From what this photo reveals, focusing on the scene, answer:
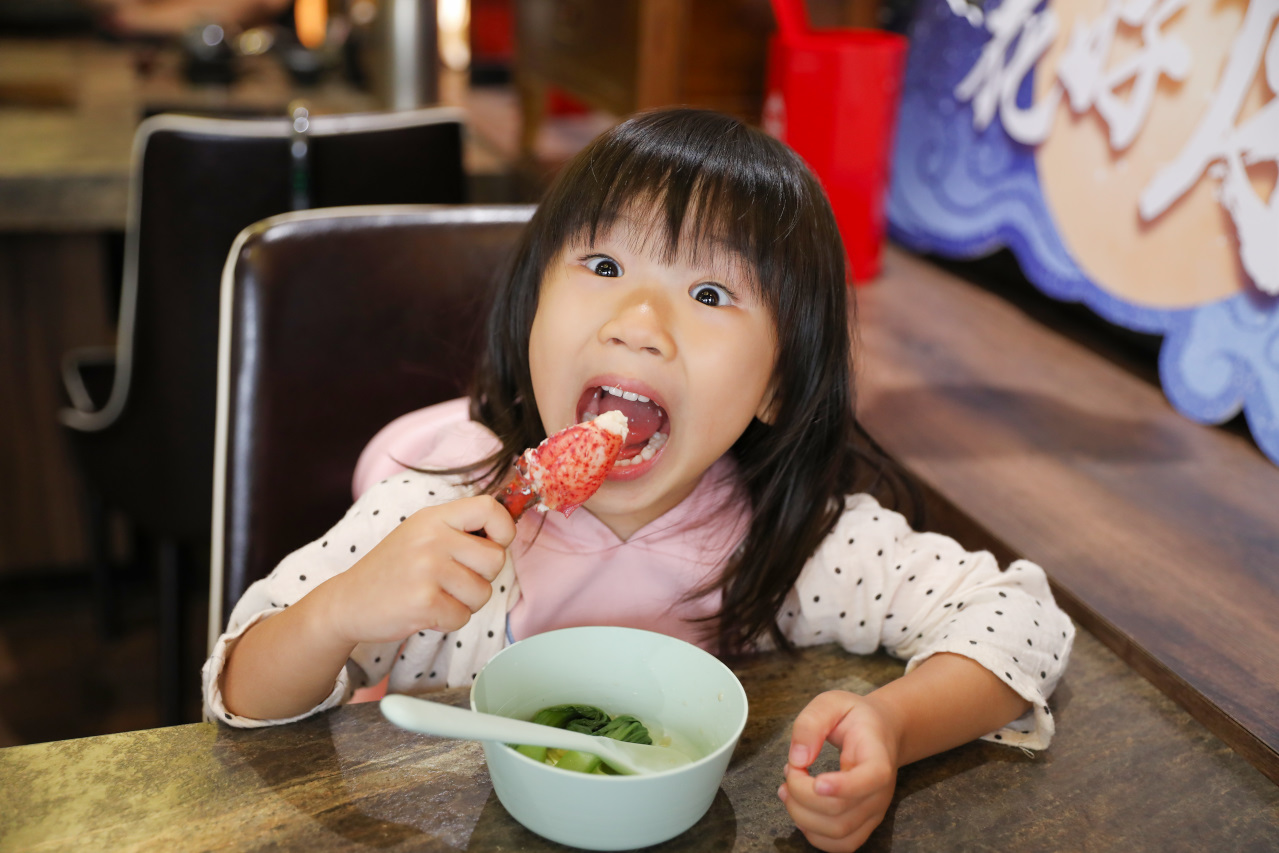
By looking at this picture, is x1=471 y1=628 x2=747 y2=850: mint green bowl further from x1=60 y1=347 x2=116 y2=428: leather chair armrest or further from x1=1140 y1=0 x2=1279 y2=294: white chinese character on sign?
x1=60 y1=347 x2=116 y2=428: leather chair armrest

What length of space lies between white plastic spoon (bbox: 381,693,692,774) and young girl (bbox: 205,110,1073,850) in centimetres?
9

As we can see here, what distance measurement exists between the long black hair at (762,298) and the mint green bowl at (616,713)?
0.71ft

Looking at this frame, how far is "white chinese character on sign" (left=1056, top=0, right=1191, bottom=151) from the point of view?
134 centimetres

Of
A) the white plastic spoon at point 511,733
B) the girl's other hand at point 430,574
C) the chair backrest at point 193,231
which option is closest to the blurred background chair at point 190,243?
the chair backrest at point 193,231

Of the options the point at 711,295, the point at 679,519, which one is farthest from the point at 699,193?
the point at 679,519

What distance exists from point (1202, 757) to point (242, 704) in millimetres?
699

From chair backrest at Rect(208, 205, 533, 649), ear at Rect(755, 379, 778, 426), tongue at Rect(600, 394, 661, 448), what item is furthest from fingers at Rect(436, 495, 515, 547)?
chair backrest at Rect(208, 205, 533, 649)

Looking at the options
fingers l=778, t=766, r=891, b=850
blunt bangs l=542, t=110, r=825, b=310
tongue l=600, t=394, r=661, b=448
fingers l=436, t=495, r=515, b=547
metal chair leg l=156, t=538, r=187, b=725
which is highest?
blunt bangs l=542, t=110, r=825, b=310

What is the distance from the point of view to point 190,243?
5.64ft

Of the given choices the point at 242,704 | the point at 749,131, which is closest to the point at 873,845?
the point at 242,704

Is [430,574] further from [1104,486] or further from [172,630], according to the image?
[172,630]

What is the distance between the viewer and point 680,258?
2.93 feet

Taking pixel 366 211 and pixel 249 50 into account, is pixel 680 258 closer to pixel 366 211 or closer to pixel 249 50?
pixel 366 211

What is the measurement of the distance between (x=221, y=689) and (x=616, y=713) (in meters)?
0.29
